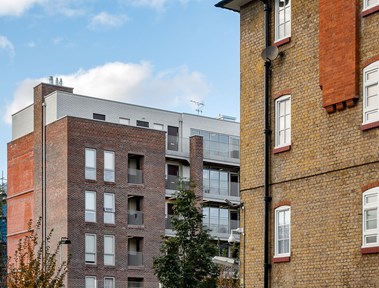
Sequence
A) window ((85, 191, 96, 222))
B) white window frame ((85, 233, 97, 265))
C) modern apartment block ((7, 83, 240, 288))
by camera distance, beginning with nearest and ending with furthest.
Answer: white window frame ((85, 233, 97, 265)) < modern apartment block ((7, 83, 240, 288)) < window ((85, 191, 96, 222))

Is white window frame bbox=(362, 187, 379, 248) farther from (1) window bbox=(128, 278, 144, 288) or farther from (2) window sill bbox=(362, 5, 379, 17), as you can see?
(1) window bbox=(128, 278, 144, 288)

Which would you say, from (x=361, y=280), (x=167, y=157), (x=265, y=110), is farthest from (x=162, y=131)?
(x=361, y=280)

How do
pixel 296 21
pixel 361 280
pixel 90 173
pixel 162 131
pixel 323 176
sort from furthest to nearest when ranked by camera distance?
pixel 162 131
pixel 90 173
pixel 296 21
pixel 323 176
pixel 361 280

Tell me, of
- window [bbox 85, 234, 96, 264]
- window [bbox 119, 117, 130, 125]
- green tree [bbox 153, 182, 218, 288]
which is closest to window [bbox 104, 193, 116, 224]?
window [bbox 85, 234, 96, 264]

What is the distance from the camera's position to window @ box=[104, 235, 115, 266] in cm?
6650

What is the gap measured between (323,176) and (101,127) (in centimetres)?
4449

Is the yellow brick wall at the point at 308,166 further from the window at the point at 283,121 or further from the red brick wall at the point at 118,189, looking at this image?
the red brick wall at the point at 118,189

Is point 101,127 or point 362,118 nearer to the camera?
point 362,118

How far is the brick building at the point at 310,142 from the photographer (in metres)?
23.4

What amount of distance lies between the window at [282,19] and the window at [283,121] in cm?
187

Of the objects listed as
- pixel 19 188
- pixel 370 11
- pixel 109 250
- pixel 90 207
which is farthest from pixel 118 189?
pixel 370 11

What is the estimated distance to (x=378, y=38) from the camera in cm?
2330

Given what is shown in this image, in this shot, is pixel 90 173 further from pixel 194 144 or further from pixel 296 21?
pixel 296 21

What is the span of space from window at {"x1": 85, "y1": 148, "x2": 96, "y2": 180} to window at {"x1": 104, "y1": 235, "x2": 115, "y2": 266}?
449 cm
